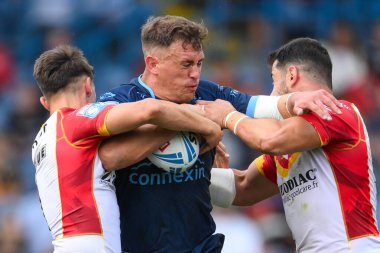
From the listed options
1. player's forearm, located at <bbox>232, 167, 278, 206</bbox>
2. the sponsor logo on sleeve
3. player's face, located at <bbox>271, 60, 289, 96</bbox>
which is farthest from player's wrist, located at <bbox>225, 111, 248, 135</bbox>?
player's forearm, located at <bbox>232, 167, 278, 206</bbox>

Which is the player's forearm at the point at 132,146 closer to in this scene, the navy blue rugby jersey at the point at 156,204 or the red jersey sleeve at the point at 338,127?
the navy blue rugby jersey at the point at 156,204

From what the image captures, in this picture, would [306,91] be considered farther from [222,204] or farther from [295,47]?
[222,204]

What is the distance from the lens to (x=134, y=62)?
14.5 metres

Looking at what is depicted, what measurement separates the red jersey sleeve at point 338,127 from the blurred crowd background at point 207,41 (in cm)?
566

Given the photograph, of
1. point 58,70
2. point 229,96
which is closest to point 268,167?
point 229,96

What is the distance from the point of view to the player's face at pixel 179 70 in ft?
23.9

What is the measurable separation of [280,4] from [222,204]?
7.39 m

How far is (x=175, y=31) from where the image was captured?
24.0ft

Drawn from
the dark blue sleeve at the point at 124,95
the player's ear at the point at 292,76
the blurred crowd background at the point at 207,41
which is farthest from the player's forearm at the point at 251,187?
the blurred crowd background at the point at 207,41

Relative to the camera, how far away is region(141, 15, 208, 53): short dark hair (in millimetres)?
7297

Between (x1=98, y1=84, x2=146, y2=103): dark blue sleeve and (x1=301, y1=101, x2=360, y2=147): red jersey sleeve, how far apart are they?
1.21m

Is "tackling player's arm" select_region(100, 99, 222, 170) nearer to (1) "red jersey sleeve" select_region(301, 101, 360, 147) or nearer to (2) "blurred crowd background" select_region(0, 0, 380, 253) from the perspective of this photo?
(1) "red jersey sleeve" select_region(301, 101, 360, 147)

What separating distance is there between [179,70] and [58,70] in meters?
0.88

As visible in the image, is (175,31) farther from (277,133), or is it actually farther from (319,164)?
(319,164)
